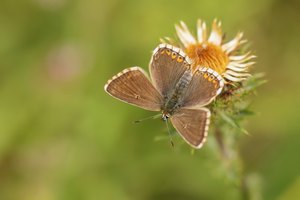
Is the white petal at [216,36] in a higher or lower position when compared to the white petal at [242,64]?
higher

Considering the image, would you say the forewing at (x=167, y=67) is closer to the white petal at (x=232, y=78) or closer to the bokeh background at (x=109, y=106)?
the white petal at (x=232, y=78)

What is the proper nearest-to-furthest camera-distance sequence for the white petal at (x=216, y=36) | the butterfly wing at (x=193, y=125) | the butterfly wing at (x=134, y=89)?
the butterfly wing at (x=193, y=125), the butterfly wing at (x=134, y=89), the white petal at (x=216, y=36)

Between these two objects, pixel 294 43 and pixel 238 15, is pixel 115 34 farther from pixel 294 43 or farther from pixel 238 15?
pixel 294 43

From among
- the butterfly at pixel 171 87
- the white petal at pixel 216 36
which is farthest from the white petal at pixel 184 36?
the butterfly at pixel 171 87

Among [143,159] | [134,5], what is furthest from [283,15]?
[143,159]

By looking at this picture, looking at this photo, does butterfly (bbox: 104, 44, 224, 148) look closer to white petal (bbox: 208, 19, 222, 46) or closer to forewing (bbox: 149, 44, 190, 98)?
forewing (bbox: 149, 44, 190, 98)

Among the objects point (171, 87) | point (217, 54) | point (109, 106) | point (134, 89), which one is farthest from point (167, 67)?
point (109, 106)

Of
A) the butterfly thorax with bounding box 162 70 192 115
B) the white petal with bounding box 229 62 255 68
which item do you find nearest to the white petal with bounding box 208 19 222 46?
the white petal with bounding box 229 62 255 68
